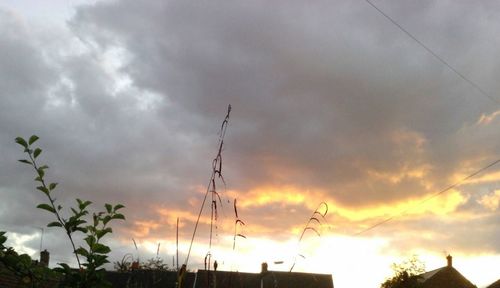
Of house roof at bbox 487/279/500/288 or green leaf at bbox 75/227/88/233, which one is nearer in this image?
green leaf at bbox 75/227/88/233

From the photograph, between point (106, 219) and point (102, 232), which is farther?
point (106, 219)

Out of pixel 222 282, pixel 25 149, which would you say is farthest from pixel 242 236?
pixel 25 149

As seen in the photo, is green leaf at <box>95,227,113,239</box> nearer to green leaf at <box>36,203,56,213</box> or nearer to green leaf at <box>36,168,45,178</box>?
green leaf at <box>36,203,56,213</box>

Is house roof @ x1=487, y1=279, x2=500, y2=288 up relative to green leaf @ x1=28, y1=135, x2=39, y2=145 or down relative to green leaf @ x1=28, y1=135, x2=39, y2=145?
up

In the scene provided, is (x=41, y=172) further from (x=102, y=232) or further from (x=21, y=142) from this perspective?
(x=102, y=232)

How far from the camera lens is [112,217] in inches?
112

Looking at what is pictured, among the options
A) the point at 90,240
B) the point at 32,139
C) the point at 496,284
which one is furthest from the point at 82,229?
the point at 496,284

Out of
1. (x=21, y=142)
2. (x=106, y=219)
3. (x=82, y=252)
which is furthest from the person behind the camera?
(x=106, y=219)

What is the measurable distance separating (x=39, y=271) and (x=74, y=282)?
27 cm

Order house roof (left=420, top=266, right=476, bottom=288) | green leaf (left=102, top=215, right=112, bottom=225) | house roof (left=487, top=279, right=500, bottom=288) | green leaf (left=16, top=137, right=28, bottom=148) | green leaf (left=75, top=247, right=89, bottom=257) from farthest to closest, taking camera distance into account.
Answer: house roof (left=420, top=266, right=476, bottom=288) < house roof (left=487, top=279, right=500, bottom=288) < green leaf (left=102, top=215, right=112, bottom=225) < green leaf (left=16, top=137, right=28, bottom=148) < green leaf (left=75, top=247, right=89, bottom=257)

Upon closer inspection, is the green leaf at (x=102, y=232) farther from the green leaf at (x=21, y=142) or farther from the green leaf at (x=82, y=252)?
the green leaf at (x=21, y=142)

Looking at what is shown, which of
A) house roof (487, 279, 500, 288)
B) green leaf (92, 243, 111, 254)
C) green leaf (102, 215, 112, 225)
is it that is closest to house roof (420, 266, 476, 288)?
house roof (487, 279, 500, 288)

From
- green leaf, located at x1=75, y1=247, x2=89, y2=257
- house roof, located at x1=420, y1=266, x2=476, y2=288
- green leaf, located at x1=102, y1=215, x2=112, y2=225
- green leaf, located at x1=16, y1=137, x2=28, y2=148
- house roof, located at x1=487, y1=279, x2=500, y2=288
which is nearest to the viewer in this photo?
green leaf, located at x1=75, y1=247, x2=89, y2=257

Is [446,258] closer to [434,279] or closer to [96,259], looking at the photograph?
[434,279]
